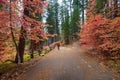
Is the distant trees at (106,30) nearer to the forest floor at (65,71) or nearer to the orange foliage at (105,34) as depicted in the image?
the orange foliage at (105,34)

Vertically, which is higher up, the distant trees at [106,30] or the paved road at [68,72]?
the distant trees at [106,30]

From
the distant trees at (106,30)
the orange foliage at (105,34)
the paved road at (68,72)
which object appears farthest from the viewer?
the distant trees at (106,30)

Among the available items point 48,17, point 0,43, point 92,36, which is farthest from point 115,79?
point 48,17

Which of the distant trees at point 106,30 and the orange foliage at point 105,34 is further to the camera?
the distant trees at point 106,30

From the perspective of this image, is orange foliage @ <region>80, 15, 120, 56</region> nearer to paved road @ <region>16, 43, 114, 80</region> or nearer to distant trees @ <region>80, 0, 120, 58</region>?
distant trees @ <region>80, 0, 120, 58</region>

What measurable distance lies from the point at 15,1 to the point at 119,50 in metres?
9.21

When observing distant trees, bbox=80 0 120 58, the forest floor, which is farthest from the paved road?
distant trees, bbox=80 0 120 58

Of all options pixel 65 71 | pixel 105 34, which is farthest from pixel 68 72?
pixel 105 34

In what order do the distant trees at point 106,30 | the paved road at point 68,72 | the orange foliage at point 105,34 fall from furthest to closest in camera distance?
the distant trees at point 106,30 < the orange foliage at point 105,34 < the paved road at point 68,72

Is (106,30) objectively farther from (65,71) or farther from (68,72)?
(68,72)

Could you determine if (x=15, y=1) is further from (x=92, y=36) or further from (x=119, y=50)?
(x=92, y=36)

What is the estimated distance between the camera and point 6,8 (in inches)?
442

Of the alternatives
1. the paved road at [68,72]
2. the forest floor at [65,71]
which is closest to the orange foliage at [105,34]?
the forest floor at [65,71]

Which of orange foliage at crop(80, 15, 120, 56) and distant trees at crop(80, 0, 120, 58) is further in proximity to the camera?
distant trees at crop(80, 0, 120, 58)
